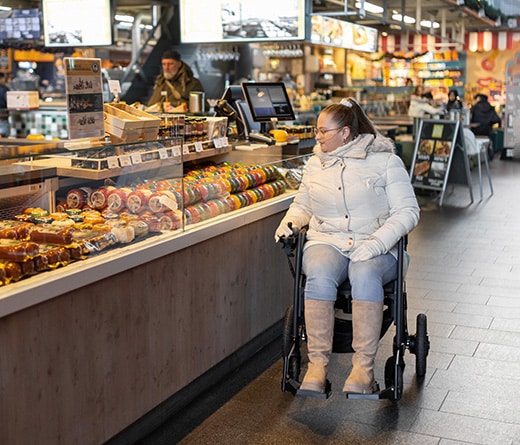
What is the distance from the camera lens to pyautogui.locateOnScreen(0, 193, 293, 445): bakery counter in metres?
2.86

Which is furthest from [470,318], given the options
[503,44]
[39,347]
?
[503,44]

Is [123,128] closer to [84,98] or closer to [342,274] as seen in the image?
[84,98]

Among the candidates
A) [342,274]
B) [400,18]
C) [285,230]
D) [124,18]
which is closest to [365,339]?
[342,274]

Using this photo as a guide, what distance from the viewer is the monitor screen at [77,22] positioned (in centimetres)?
889

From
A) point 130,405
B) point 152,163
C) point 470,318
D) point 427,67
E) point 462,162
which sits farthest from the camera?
point 427,67

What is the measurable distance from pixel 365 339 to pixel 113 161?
1438 mm

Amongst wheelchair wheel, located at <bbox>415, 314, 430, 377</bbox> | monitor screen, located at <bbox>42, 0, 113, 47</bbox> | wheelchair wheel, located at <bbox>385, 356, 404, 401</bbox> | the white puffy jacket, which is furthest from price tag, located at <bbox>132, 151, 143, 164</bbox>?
monitor screen, located at <bbox>42, 0, 113, 47</bbox>

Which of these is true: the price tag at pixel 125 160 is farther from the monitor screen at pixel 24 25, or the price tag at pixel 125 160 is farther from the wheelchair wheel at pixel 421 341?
the monitor screen at pixel 24 25

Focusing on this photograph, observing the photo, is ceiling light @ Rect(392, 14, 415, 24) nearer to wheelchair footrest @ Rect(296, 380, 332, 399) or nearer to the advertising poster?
the advertising poster

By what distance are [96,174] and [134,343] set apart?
78 centimetres

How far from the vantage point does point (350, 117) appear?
13.2 feet

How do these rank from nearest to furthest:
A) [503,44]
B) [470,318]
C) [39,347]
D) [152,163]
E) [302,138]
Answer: [39,347], [152,163], [470,318], [302,138], [503,44]

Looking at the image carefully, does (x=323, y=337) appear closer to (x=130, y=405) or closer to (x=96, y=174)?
(x=130, y=405)

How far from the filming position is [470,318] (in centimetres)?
548
